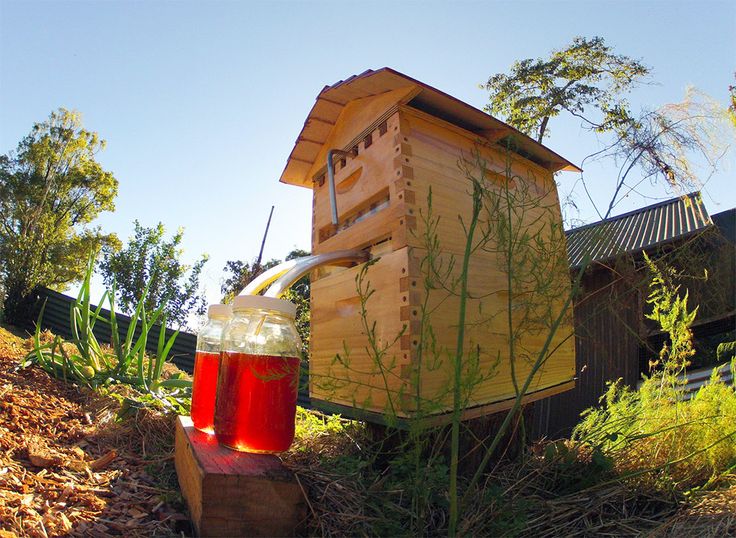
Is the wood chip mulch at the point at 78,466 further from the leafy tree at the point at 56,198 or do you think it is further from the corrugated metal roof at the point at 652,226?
the leafy tree at the point at 56,198

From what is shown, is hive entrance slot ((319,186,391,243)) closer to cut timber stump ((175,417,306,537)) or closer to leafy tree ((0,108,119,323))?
cut timber stump ((175,417,306,537))

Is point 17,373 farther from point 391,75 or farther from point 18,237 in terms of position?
point 18,237

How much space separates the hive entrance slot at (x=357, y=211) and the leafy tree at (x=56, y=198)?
17575mm

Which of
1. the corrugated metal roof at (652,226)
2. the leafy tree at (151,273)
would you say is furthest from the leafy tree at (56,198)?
the corrugated metal roof at (652,226)

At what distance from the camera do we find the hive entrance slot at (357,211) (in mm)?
2289

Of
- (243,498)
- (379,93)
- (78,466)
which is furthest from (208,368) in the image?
(379,93)

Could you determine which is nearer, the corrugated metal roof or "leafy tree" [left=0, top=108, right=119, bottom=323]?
the corrugated metal roof

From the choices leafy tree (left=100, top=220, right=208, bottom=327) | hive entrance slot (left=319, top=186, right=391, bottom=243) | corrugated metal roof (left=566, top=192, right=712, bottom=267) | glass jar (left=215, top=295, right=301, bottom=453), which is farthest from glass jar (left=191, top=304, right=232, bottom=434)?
leafy tree (left=100, top=220, right=208, bottom=327)

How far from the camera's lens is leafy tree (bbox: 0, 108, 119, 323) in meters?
18.8

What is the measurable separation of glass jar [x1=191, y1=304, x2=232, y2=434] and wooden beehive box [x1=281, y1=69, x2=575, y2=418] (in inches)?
17.1

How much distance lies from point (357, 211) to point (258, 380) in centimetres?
119

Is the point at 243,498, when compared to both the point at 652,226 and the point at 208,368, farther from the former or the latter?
the point at 652,226

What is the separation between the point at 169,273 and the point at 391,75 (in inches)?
708

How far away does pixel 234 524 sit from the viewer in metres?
1.36
